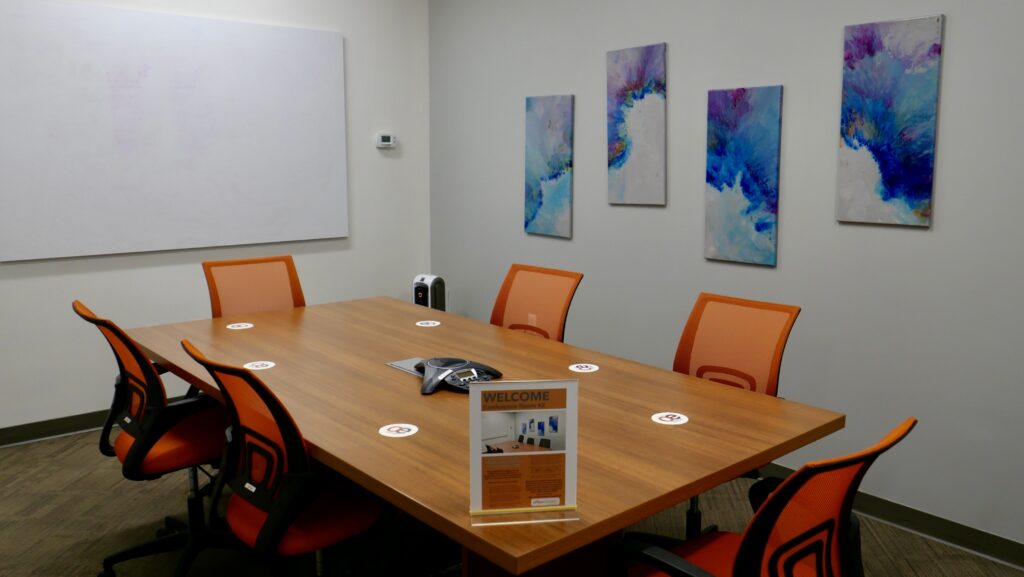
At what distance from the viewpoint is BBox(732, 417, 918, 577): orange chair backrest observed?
5.77 ft

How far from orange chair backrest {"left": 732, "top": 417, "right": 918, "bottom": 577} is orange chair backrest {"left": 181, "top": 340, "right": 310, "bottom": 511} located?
1.22 metres

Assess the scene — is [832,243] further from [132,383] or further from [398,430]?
[132,383]

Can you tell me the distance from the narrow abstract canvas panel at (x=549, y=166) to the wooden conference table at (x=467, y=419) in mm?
1609

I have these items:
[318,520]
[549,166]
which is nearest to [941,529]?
[318,520]

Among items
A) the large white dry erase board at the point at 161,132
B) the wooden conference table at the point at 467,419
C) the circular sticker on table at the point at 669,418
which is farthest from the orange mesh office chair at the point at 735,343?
the large white dry erase board at the point at 161,132

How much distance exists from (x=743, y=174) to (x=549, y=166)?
4.84 feet

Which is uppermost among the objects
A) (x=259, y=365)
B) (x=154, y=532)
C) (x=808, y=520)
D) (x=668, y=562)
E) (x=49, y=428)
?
(x=259, y=365)

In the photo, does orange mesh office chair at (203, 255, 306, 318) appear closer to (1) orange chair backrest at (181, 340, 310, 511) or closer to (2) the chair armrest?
(1) orange chair backrest at (181, 340, 310, 511)

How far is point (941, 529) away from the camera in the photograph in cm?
358

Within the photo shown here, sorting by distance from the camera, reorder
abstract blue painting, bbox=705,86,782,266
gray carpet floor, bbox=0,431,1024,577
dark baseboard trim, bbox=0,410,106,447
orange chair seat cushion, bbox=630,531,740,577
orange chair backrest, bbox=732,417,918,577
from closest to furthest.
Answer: orange chair backrest, bbox=732,417,918,577, orange chair seat cushion, bbox=630,531,740,577, gray carpet floor, bbox=0,431,1024,577, abstract blue painting, bbox=705,86,782,266, dark baseboard trim, bbox=0,410,106,447

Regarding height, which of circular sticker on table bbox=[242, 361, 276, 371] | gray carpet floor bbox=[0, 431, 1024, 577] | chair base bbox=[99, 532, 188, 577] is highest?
circular sticker on table bbox=[242, 361, 276, 371]

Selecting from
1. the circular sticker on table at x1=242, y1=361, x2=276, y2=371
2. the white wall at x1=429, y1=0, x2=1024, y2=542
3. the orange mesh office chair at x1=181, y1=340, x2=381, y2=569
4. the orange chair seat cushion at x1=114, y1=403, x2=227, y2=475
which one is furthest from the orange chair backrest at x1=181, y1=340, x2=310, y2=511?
the white wall at x1=429, y1=0, x2=1024, y2=542

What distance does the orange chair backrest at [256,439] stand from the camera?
7.48 feet

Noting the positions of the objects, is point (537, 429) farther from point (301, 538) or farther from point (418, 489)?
point (301, 538)
